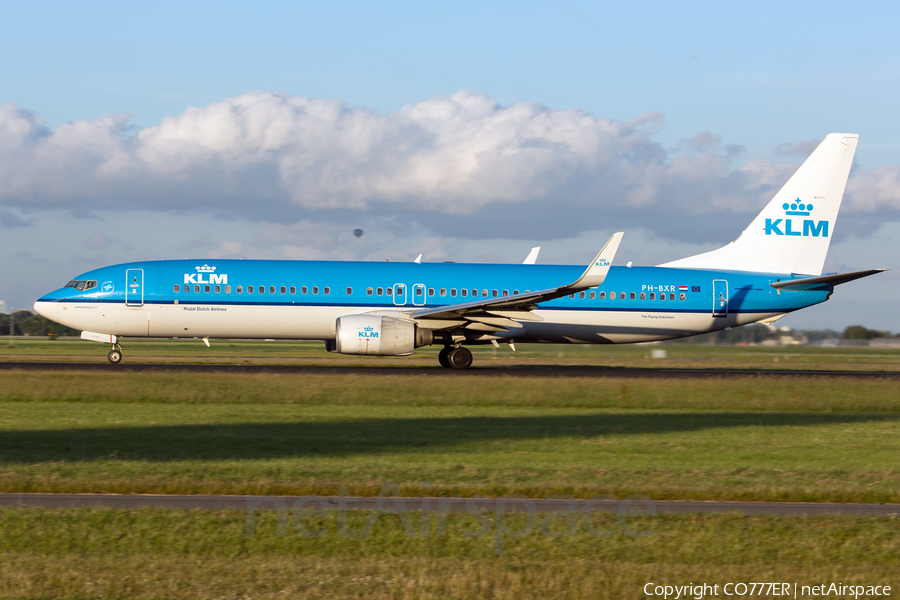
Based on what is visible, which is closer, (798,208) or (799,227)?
(799,227)

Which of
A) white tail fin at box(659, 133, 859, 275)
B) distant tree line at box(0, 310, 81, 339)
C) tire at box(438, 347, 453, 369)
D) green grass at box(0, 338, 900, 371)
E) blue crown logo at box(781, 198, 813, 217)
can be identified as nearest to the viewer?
tire at box(438, 347, 453, 369)

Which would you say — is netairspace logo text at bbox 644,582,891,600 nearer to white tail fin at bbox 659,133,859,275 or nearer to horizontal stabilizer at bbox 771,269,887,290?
horizontal stabilizer at bbox 771,269,887,290

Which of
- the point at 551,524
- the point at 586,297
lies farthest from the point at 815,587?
the point at 586,297

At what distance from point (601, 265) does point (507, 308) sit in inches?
150

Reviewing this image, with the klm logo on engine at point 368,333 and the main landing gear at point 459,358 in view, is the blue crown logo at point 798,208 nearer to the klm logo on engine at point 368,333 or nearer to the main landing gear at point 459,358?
the main landing gear at point 459,358

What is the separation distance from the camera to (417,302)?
31.9 m

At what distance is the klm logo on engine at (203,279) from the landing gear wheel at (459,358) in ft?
29.2

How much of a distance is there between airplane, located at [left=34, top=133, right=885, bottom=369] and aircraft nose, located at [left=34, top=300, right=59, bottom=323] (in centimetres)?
5

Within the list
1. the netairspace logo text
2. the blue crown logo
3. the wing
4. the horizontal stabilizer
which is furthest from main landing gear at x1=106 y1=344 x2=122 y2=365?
the netairspace logo text

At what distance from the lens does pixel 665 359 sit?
154 ft

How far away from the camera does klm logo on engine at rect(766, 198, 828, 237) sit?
35594mm

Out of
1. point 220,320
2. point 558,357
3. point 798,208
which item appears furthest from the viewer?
point 558,357

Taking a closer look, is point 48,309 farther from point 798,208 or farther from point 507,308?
point 798,208

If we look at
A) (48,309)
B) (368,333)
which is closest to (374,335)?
(368,333)
